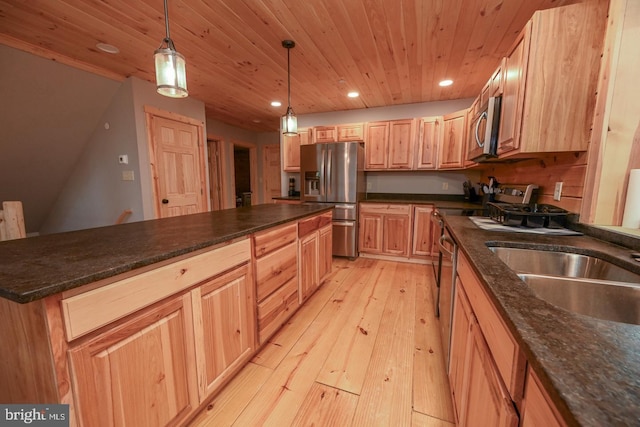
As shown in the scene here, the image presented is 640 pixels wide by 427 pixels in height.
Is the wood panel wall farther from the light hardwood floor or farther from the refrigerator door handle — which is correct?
the refrigerator door handle

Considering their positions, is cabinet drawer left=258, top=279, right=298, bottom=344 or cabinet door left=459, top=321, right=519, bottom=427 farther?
cabinet drawer left=258, top=279, right=298, bottom=344

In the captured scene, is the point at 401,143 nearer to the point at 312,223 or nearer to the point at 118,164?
the point at 312,223

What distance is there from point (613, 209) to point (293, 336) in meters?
2.05

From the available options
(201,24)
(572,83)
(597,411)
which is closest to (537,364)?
(597,411)

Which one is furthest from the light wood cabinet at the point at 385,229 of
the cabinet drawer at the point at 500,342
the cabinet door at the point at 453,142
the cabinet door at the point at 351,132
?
the cabinet drawer at the point at 500,342

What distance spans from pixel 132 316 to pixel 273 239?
0.91 metres

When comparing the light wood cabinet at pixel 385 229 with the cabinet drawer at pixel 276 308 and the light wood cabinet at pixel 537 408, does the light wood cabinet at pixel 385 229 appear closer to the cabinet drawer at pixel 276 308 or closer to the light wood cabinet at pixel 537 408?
the cabinet drawer at pixel 276 308

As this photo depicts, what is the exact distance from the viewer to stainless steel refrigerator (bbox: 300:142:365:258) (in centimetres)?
354

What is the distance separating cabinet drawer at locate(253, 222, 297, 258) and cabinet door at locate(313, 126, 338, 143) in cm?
245

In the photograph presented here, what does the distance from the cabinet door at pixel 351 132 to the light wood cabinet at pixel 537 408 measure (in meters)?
3.72

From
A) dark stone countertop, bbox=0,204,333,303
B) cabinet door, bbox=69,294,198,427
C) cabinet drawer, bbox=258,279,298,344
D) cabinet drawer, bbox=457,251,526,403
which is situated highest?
dark stone countertop, bbox=0,204,333,303

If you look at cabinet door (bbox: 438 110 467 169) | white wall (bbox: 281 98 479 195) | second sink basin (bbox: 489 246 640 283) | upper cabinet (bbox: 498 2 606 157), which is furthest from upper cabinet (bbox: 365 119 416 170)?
second sink basin (bbox: 489 246 640 283)

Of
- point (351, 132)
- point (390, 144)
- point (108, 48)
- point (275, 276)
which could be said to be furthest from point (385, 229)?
point (108, 48)

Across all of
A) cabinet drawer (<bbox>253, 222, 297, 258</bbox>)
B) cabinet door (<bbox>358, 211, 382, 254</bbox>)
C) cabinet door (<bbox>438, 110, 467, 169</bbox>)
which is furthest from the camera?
cabinet door (<bbox>358, 211, 382, 254</bbox>)
